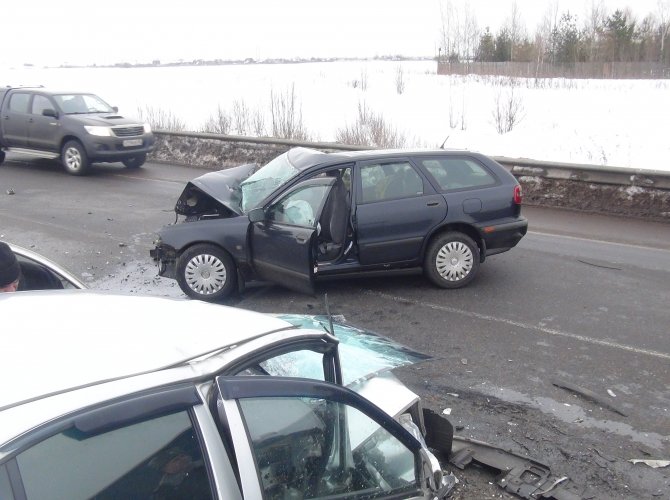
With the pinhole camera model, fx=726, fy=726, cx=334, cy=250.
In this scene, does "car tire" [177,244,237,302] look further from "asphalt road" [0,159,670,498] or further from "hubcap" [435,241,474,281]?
"hubcap" [435,241,474,281]

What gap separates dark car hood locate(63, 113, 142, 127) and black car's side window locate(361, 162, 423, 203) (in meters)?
10.0

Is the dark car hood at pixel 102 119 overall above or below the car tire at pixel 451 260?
above

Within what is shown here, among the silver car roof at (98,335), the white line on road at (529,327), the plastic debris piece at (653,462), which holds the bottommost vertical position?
the plastic debris piece at (653,462)

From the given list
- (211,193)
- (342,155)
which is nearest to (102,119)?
(211,193)

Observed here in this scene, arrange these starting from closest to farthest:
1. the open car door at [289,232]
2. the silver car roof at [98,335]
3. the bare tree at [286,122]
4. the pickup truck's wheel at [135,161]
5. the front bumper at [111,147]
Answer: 1. the silver car roof at [98,335]
2. the open car door at [289,232]
3. the front bumper at [111,147]
4. the pickup truck's wheel at [135,161]
5. the bare tree at [286,122]

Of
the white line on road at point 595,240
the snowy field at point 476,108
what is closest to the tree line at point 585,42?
the snowy field at point 476,108

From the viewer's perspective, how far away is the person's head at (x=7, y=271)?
400cm

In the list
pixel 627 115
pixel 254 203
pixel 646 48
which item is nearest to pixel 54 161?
pixel 254 203

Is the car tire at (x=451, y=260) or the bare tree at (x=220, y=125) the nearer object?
the car tire at (x=451, y=260)

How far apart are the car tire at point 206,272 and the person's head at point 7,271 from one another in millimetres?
4077

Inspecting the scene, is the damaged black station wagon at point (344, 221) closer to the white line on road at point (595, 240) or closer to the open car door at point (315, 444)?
the white line on road at point (595, 240)

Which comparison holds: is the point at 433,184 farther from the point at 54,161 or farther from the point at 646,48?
the point at 646,48

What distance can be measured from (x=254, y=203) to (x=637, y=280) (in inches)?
186

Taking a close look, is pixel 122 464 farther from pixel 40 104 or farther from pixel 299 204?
pixel 40 104
